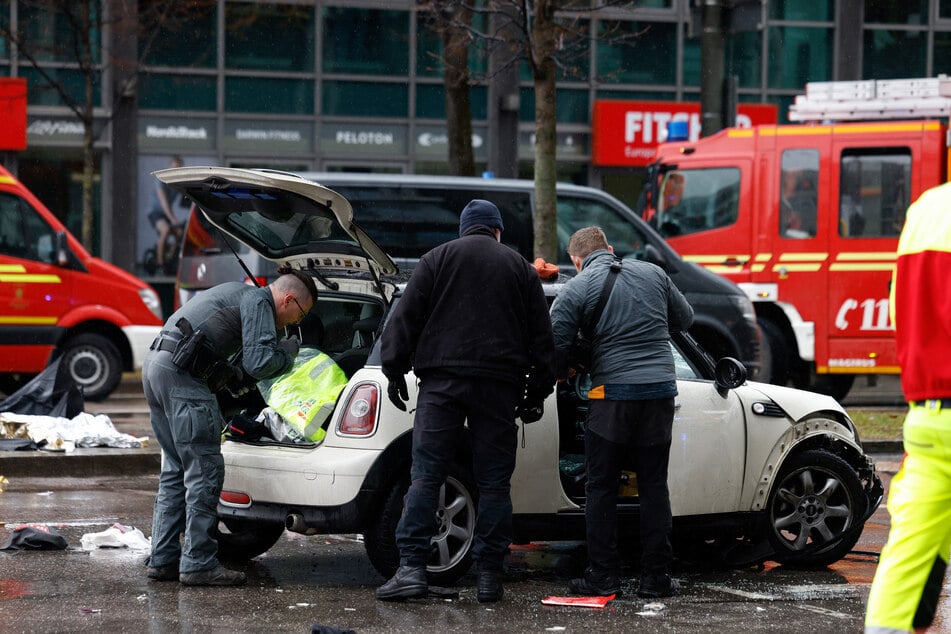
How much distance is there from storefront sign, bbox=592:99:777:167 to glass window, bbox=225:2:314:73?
4444 mm

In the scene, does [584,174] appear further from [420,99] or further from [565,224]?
[565,224]

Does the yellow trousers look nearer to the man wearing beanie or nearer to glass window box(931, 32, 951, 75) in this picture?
the man wearing beanie

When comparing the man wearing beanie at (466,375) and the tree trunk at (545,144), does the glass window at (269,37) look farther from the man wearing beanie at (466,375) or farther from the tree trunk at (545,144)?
the man wearing beanie at (466,375)

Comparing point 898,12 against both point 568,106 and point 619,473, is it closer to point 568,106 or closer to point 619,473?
point 568,106

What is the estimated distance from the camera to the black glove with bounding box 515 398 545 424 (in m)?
6.55

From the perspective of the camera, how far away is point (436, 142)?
22.5m

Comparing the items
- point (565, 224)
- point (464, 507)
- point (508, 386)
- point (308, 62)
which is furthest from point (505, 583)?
point (308, 62)

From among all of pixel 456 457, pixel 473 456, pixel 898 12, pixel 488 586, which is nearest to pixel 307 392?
pixel 456 457

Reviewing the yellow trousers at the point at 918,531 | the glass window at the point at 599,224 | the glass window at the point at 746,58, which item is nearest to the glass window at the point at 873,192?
the glass window at the point at 599,224

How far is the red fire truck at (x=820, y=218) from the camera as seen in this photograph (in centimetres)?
1498

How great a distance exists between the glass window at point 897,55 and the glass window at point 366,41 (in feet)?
23.9

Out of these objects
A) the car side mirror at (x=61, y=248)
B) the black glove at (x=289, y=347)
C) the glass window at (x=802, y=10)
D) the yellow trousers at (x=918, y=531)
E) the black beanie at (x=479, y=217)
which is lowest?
the yellow trousers at (x=918, y=531)

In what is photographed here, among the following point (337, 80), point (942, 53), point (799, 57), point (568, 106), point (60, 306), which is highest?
point (942, 53)

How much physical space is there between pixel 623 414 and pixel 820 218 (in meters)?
9.19
